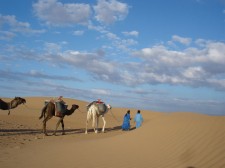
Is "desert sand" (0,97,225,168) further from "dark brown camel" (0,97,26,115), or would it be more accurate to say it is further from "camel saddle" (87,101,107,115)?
"camel saddle" (87,101,107,115)

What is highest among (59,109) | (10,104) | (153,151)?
(10,104)

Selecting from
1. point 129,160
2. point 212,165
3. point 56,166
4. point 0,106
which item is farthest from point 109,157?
point 0,106

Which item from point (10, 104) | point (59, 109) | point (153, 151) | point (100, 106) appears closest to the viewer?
point (153, 151)

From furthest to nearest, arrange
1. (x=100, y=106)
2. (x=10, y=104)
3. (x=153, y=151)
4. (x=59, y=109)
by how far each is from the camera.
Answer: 1. (x=100, y=106)
2. (x=10, y=104)
3. (x=59, y=109)
4. (x=153, y=151)

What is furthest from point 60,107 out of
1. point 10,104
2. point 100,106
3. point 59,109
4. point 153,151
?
point 153,151

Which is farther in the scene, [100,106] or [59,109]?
[100,106]

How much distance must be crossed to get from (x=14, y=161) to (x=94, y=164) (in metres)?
2.55

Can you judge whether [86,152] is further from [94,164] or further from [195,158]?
[195,158]

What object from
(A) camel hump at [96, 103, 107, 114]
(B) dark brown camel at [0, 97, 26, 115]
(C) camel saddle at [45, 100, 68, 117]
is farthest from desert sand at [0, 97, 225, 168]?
(A) camel hump at [96, 103, 107, 114]

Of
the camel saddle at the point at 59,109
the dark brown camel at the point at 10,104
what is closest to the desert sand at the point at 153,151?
the camel saddle at the point at 59,109

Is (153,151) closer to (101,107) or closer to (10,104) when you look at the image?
(101,107)

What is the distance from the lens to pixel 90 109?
20906 millimetres

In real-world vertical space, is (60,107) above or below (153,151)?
above

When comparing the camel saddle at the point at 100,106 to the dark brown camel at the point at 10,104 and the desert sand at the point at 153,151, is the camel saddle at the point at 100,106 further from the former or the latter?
the desert sand at the point at 153,151
